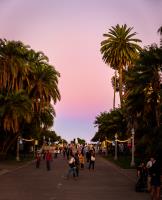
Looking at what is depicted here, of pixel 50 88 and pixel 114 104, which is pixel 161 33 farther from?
pixel 114 104

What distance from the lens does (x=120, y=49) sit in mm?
86562

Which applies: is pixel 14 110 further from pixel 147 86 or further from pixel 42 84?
pixel 147 86

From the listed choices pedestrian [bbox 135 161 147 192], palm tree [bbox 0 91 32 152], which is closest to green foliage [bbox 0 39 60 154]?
palm tree [bbox 0 91 32 152]

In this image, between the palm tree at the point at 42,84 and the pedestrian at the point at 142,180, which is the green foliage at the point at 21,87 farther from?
the pedestrian at the point at 142,180

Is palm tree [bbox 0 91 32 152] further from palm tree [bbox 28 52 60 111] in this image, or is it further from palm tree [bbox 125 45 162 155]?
palm tree [bbox 125 45 162 155]

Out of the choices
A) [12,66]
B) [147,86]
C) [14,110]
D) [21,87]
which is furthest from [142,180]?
[21,87]

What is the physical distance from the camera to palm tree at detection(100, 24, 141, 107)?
3376 inches

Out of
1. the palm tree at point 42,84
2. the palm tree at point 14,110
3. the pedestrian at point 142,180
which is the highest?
the palm tree at point 42,84

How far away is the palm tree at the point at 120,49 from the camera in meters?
85.8

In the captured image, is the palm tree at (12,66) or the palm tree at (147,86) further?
the palm tree at (12,66)

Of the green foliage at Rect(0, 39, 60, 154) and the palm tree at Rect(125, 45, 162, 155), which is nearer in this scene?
the palm tree at Rect(125, 45, 162, 155)

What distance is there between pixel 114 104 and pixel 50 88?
140ft

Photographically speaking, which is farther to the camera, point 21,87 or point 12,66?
point 21,87

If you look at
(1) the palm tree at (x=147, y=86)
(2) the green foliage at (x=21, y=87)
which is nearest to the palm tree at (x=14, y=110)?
→ (2) the green foliage at (x=21, y=87)
